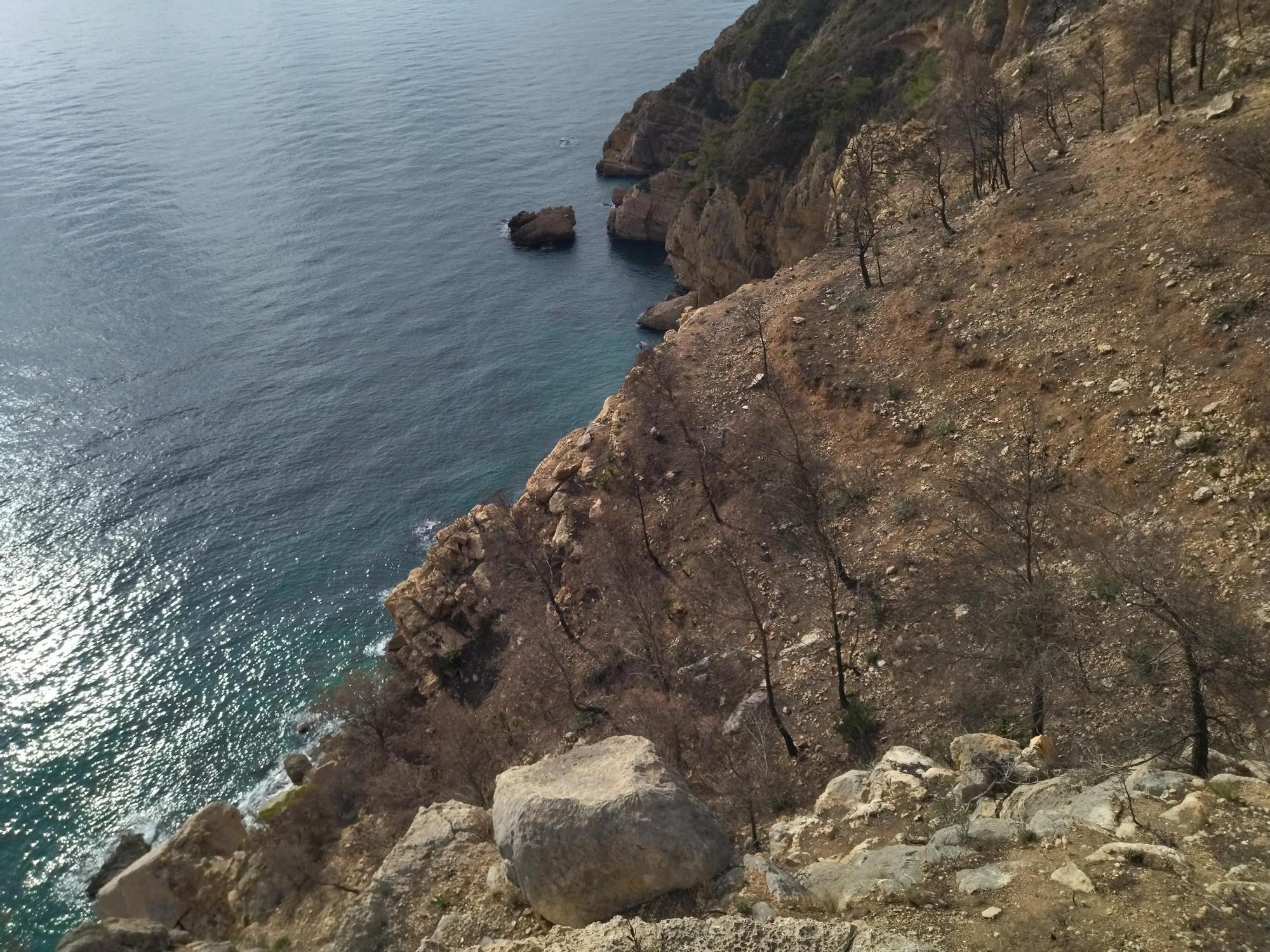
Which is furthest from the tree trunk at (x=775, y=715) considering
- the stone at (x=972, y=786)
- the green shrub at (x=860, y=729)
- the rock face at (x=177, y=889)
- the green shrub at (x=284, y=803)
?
the rock face at (x=177, y=889)

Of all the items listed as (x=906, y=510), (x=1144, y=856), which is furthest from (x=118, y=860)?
(x=1144, y=856)

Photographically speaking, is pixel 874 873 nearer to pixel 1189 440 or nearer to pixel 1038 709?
pixel 1038 709

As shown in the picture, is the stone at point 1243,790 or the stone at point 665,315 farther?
the stone at point 665,315

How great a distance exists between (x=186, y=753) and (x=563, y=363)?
39104mm

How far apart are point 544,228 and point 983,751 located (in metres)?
76.7

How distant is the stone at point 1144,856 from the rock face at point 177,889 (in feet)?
99.7

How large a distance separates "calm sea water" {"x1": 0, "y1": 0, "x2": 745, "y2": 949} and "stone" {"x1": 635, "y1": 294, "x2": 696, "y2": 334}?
90.1 inches

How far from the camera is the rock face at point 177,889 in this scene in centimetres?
3450

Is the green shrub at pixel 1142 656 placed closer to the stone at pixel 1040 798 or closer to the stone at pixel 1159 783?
the stone at pixel 1159 783

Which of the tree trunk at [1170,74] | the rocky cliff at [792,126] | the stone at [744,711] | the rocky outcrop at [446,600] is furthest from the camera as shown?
the rocky cliff at [792,126]

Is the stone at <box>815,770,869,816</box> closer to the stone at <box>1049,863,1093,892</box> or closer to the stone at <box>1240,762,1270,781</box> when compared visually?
the stone at <box>1049,863,1093,892</box>

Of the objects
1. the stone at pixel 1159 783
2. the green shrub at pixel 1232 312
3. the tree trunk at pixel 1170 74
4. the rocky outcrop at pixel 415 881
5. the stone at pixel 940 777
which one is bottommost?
the rocky outcrop at pixel 415 881

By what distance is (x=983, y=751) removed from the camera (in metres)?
21.8

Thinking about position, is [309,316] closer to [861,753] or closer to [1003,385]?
[1003,385]
